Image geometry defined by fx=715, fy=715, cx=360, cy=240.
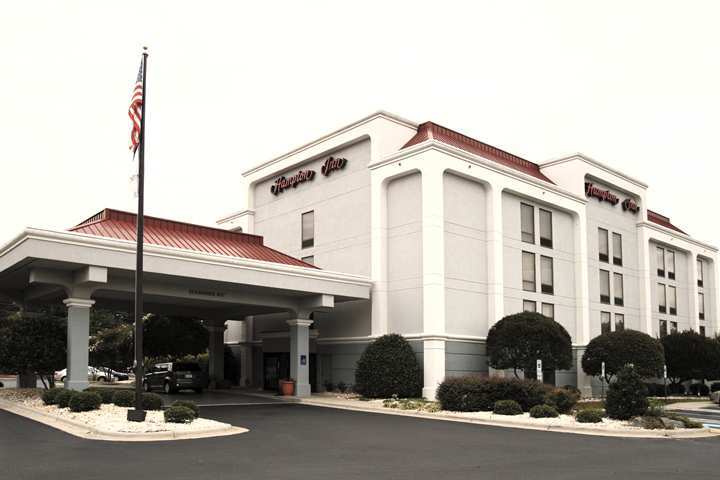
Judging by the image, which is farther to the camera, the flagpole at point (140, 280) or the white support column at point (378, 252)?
the white support column at point (378, 252)

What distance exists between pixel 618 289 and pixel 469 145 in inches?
584

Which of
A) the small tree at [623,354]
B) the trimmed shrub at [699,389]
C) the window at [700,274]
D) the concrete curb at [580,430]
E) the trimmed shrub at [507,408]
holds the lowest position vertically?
the trimmed shrub at [699,389]

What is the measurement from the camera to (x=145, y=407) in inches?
845

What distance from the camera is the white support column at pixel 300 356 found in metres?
33.3

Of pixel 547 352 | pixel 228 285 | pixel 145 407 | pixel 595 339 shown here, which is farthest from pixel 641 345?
pixel 145 407

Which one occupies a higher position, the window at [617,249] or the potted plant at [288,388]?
the window at [617,249]

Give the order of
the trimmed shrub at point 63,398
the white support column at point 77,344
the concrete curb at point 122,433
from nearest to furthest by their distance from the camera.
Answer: the concrete curb at point 122,433, the trimmed shrub at point 63,398, the white support column at point 77,344

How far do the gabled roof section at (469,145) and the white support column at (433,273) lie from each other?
311 cm

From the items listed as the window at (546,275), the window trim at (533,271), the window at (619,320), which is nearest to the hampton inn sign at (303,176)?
the window trim at (533,271)

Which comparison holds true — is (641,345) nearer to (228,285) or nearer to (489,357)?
(489,357)

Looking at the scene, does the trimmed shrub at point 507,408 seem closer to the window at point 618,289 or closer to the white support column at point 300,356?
the white support column at point 300,356

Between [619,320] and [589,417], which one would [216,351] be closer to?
[619,320]

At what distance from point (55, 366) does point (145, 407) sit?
8.88m

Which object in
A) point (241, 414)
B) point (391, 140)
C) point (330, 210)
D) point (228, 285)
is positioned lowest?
point (241, 414)
